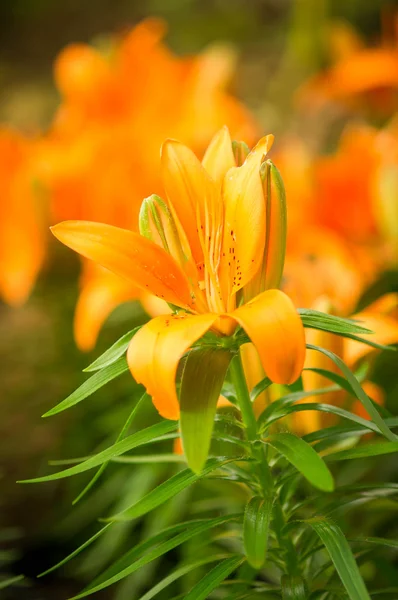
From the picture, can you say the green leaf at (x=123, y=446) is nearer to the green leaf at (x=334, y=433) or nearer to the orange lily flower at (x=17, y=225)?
the green leaf at (x=334, y=433)

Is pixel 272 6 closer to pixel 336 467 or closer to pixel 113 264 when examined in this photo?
pixel 336 467

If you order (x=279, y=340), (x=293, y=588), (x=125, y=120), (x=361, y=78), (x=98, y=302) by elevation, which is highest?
(x=361, y=78)

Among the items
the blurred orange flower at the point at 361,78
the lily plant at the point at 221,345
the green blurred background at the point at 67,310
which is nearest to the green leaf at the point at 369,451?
the lily plant at the point at 221,345

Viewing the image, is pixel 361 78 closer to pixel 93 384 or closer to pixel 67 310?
pixel 67 310

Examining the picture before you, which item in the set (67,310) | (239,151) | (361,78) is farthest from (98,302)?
(361,78)

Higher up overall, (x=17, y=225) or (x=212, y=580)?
(x=17, y=225)

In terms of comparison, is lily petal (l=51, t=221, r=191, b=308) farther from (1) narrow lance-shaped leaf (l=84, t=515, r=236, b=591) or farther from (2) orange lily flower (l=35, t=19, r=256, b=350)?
(2) orange lily flower (l=35, t=19, r=256, b=350)

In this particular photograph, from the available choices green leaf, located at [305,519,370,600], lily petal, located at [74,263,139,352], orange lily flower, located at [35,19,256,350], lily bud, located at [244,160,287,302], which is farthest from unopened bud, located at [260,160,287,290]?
orange lily flower, located at [35,19,256,350]

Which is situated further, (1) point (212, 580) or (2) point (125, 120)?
(2) point (125, 120)
